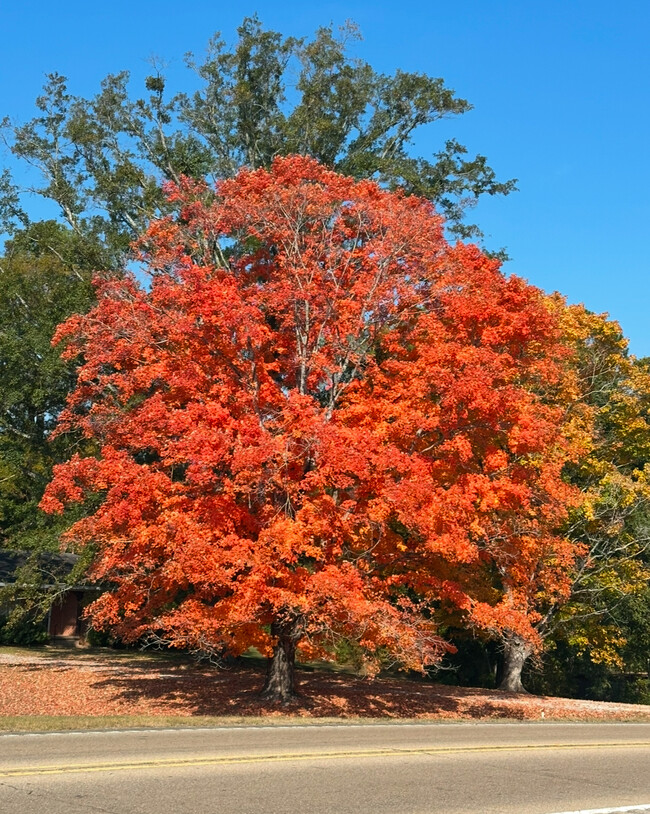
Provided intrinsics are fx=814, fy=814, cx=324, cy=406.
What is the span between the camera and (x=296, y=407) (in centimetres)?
1748

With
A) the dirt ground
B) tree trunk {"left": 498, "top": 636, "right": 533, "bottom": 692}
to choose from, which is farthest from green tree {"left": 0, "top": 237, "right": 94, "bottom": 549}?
tree trunk {"left": 498, "top": 636, "right": 533, "bottom": 692}

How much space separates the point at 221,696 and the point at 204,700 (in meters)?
0.74

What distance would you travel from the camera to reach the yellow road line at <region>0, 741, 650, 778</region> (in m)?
9.61

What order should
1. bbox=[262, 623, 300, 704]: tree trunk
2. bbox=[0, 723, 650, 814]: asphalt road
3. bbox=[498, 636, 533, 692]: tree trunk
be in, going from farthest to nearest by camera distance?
bbox=[498, 636, 533, 692]: tree trunk, bbox=[262, 623, 300, 704]: tree trunk, bbox=[0, 723, 650, 814]: asphalt road

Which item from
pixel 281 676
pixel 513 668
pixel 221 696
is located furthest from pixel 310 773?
pixel 513 668

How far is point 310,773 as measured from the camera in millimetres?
10250

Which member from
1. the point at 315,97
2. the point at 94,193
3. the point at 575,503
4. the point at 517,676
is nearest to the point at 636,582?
the point at 517,676

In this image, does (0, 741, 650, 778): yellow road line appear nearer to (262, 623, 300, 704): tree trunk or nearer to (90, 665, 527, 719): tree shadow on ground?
(90, 665, 527, 719): tree shadow on ground

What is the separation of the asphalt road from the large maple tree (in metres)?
3.40

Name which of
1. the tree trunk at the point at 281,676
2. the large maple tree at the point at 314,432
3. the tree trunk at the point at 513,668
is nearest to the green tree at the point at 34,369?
the large maple tree at the point at 314,432

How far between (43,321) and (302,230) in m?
13.2

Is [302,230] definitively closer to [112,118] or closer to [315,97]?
[315,97]

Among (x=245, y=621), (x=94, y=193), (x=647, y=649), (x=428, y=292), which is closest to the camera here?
(x=245, y=621)

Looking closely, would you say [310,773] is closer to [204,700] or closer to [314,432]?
[314,432]
